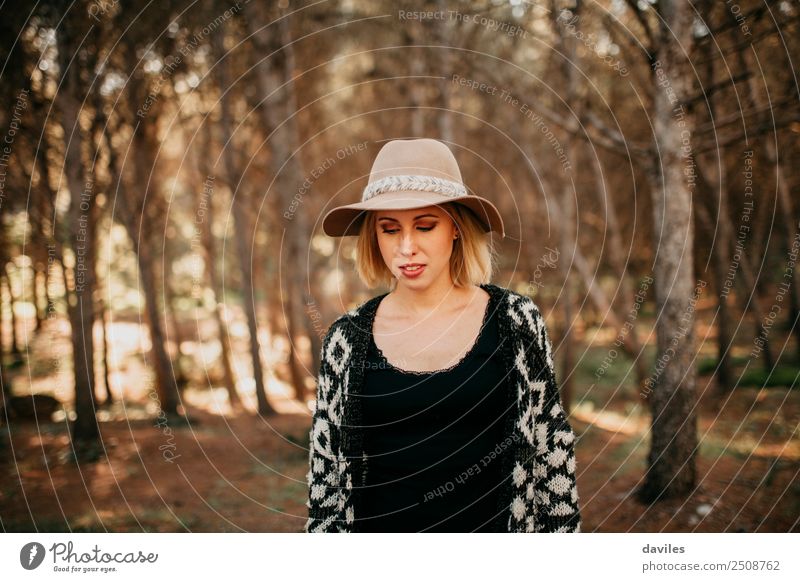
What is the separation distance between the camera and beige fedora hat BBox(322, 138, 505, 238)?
6.99ft

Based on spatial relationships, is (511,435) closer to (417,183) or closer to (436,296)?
(436,296)

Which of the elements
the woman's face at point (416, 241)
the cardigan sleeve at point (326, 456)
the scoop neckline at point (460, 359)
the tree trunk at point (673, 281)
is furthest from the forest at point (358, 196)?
the cardigan sleeve at point (326, 456)

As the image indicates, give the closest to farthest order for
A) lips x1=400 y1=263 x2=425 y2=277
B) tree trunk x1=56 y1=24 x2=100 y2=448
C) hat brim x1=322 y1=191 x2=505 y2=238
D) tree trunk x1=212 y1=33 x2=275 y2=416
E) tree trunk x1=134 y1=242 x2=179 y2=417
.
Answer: hat brim x1=322 y1=191 x2=505 y2=238
lips x1=400 y1=263 x2=425 y2=277
tree trunk x1=56 y1=24 x2=100 y2=448
tree trunk x1=212 y1=33 x2=275 y2=416
tree trunk x1=134 y1=242 x2=179 y2=417

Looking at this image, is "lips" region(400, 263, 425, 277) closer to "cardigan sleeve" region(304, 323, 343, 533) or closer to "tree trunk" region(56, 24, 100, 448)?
"cardigan sleeve" region(304, 323, 343, 533)

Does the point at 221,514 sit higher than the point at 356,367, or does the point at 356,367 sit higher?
the point at 356,367

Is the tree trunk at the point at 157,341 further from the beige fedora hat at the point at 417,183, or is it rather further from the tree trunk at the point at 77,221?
the beige fedora hat at the point at 417,183

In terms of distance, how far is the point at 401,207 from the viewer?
208 cm

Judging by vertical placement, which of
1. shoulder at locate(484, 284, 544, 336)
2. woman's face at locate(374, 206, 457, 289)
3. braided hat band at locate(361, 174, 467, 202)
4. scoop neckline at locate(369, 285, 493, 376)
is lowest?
scoop neckline at locate(369, 285, 493, 376)

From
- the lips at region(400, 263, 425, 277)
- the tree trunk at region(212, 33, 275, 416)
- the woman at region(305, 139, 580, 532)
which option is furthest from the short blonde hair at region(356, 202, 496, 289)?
the tree trunk at region(212, 33, 275, 416)

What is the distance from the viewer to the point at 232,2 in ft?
24.3

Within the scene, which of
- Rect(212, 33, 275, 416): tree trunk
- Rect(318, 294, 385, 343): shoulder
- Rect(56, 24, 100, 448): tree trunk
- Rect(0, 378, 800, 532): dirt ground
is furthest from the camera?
Rect(212, 33, 275, 416): tree trunk
